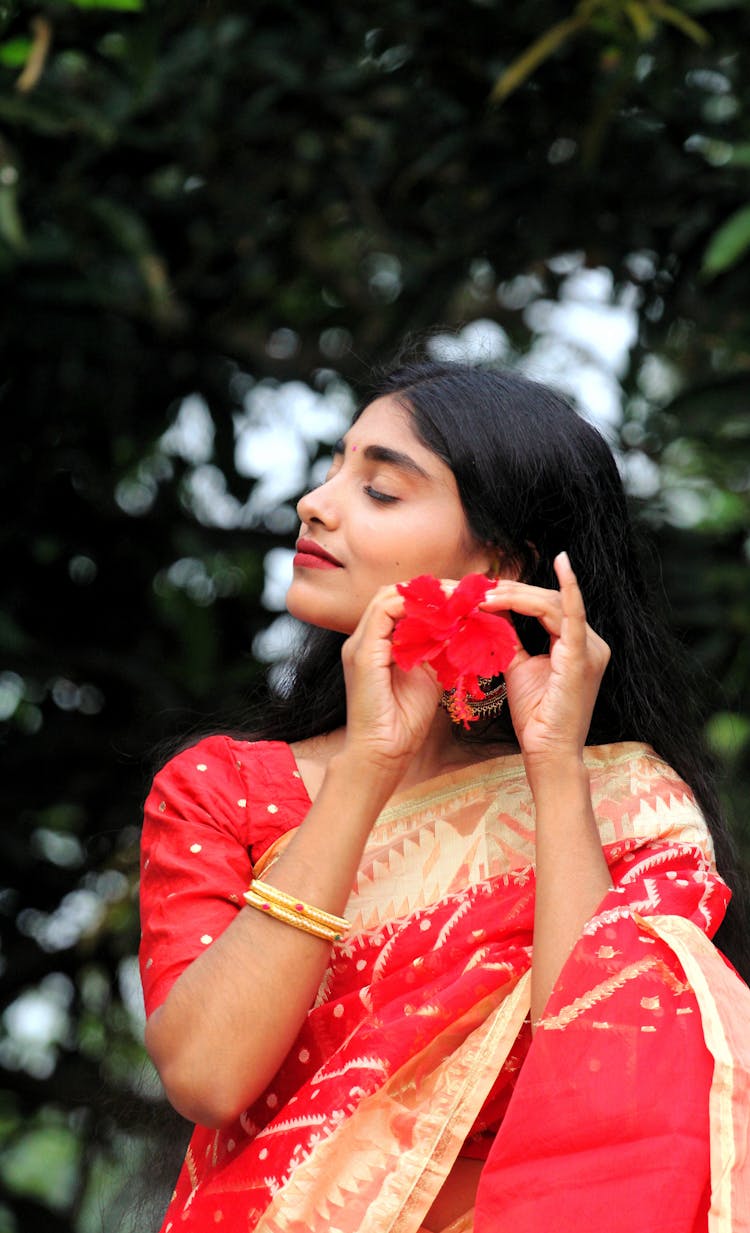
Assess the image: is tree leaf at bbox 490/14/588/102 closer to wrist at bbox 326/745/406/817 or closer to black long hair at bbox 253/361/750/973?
black long hair at bbox 253/361/750/973

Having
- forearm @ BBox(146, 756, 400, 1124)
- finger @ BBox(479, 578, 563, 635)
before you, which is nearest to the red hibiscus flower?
finger @ BBox(479, 578, 563, 635)

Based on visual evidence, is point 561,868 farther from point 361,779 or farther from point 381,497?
point 381,497

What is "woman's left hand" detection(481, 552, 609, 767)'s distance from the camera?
64.1 inches

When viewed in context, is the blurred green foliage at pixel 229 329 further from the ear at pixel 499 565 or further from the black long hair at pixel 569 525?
the ear at pixel 499 565

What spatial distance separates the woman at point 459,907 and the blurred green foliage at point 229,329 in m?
1.20

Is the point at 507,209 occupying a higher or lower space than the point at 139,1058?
higher

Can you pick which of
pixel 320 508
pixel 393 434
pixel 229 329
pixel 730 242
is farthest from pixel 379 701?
pixel 229 329

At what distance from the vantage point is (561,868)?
62.7 inches

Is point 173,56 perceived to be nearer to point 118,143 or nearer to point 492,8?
point 118,143

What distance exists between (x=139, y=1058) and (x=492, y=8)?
2.45 metres

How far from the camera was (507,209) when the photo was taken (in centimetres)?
332

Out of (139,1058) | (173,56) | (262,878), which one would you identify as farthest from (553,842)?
(139,1058)

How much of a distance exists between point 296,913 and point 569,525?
644 millimetres

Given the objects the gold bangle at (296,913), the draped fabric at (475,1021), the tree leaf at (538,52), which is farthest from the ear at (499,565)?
the tree leaf at (538,52)
